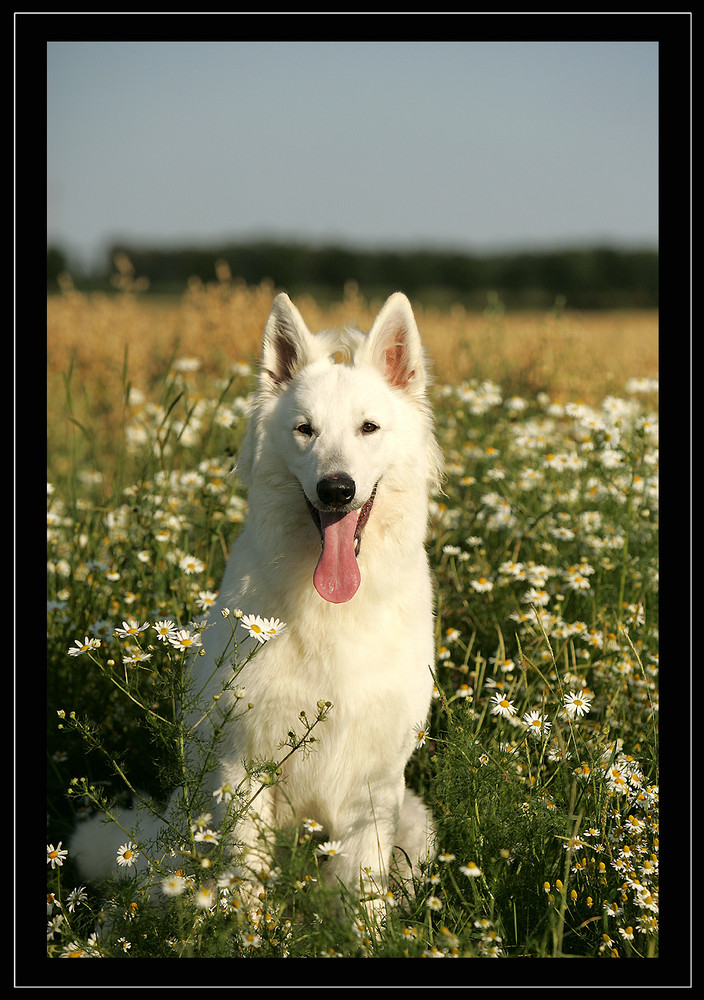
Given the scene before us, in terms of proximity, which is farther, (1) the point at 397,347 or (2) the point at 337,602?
(1) the point at 397,347

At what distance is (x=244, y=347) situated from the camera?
7.25 m

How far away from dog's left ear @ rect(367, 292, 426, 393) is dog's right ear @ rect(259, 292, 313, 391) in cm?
27

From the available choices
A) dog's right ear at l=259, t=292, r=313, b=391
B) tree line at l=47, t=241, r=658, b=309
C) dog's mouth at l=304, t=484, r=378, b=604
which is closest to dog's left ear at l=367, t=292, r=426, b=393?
dog's right ear at l=259, t=292, r=313, b=391

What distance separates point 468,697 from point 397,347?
152 cm

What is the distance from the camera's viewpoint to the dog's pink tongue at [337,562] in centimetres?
267

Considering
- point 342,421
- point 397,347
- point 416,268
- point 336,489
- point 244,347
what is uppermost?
point 416,268

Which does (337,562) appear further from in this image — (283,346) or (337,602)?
(283,346)

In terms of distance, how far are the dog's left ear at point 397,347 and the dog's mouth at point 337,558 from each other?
2.05 feet

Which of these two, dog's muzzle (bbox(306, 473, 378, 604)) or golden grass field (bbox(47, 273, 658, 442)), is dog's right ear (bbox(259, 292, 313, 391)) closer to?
dog's muzzle (bbox(306, 473, 378, 604))

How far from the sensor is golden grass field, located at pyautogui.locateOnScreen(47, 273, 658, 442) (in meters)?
6.23

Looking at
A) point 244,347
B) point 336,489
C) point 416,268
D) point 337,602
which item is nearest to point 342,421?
point 336,489

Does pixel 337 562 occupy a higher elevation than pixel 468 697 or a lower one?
higher
